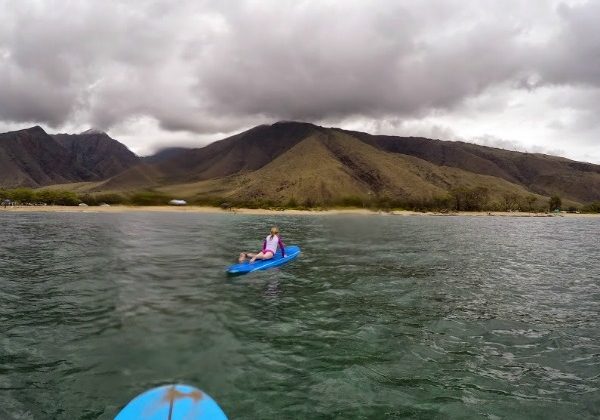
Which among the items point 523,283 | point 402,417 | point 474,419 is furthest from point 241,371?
point 523,283

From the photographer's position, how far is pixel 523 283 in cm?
2527

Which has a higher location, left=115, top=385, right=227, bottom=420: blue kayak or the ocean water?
left=115, top=385, right=227, bottom=420: blue kayak

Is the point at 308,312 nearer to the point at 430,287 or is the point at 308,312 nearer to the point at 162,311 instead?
the point at 162,311

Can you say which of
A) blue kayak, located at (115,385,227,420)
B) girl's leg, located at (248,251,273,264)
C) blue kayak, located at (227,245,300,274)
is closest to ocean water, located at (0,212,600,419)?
blue kayak, located at (227,245,300,274)

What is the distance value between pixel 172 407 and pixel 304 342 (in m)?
7.43

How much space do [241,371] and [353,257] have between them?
24631 mm

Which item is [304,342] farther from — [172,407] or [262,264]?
[262,264]

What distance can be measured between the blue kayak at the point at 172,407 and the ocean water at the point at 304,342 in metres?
2.44

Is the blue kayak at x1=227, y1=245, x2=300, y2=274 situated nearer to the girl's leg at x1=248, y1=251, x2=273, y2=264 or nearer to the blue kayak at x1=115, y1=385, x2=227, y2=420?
the girl's leg at x1=248, y1=251, x2=273, y2=264

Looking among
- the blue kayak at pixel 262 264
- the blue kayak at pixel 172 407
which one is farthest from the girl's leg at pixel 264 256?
the blue kayak at pixel 172 407

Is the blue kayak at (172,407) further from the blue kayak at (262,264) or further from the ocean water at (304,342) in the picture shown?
the blue kayak at (262,264)

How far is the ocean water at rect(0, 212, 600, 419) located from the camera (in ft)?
31.8

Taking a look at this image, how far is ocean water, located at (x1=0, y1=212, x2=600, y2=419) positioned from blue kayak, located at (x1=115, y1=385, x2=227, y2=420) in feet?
8.02

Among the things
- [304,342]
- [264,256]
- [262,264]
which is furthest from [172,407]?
[264,256]
